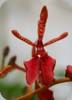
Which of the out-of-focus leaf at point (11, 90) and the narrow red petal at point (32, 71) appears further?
the out-of-focus leaf at point (11, 90)

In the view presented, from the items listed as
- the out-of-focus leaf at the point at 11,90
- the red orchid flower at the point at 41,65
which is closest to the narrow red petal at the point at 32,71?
the red orchid flower at the point at 41,65

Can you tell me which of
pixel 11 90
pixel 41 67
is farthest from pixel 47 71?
pixel 11 90

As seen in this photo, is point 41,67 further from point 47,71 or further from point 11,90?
point 11,90

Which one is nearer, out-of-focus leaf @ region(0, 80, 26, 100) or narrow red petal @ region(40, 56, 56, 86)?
narrow red petal @ region(40, 56, 56, 86)

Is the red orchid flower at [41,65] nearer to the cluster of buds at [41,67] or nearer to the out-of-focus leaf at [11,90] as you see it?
the cluster of buds at [41,67]

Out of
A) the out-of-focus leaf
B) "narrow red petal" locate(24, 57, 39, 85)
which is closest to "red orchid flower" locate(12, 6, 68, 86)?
"narrow red petal" locate(24, 57, 39, 85)

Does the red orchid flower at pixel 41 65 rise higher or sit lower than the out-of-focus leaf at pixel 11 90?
higher

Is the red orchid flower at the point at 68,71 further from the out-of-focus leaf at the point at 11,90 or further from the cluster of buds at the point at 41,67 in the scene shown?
the out-of-focus leaf at the point at 11,90

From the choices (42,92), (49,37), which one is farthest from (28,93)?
(49,37)

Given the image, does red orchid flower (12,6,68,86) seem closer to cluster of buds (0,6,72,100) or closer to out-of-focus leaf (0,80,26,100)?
cluster of buds (0,6,72,100)

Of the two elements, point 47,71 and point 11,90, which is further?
point 11,90

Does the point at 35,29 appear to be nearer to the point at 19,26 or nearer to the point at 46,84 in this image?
the point at 19,26
